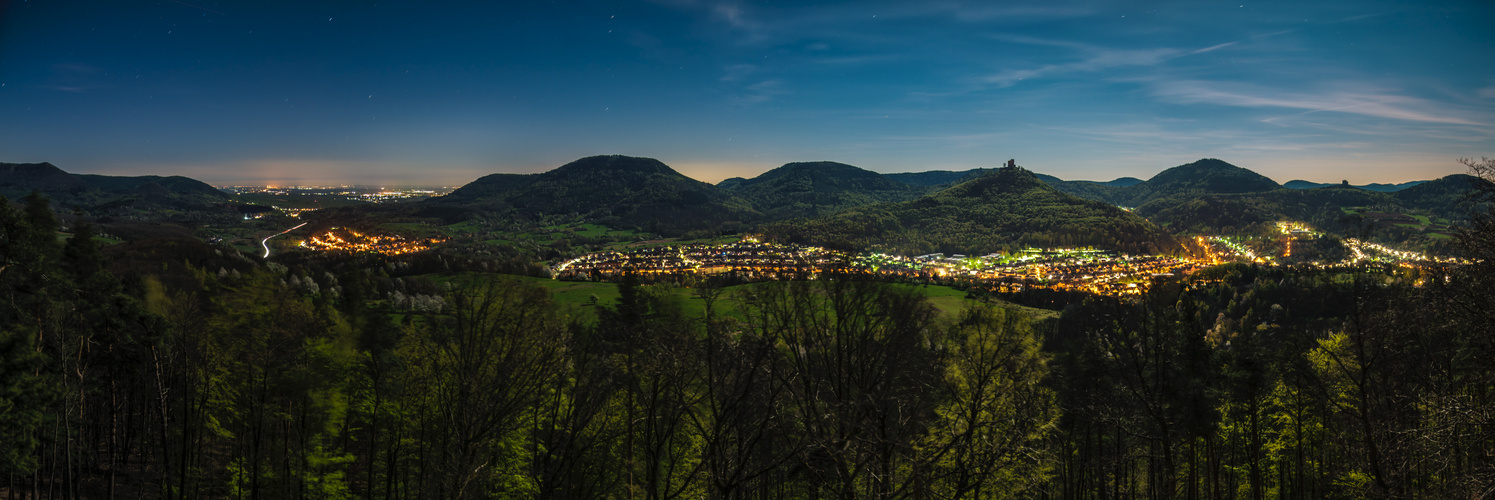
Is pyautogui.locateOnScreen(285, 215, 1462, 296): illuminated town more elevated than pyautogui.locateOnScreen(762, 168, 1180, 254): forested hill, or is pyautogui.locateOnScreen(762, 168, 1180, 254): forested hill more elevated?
pyautogui.locateOnScreen(762, 168, 1180, 254): forested hill

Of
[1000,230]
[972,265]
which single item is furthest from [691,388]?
[1000,230]

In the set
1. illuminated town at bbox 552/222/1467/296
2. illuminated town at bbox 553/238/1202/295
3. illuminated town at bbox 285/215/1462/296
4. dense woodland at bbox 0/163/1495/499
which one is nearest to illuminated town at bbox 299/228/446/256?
illuminated town at bbox 285/215/1462/296

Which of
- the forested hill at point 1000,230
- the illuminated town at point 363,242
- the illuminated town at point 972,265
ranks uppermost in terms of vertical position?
the forested hill at point 1000,230

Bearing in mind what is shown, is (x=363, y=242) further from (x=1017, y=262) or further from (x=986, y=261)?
(x=1017, y=262)

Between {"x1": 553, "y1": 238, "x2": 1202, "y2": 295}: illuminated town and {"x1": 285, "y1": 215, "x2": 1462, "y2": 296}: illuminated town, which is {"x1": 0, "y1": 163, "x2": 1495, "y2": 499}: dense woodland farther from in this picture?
{"x1": 553, "y1": 238, "x2": 1202, "y2": 295}: illuminated town

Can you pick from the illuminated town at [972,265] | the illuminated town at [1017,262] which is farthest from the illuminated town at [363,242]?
the illuminated town at [972,265]

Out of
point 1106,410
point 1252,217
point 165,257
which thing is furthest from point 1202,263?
point 165,257

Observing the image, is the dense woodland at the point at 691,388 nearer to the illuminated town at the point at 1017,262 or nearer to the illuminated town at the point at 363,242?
the illuminated town at the point at 1017,262
